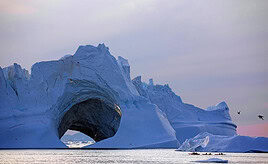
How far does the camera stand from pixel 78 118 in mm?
49000

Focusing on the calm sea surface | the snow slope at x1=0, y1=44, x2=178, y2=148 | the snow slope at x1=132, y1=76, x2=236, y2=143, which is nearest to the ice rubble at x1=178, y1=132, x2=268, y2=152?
the calm sea surface

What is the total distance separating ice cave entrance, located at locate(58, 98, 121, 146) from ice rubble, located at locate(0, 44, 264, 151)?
7.42 feet

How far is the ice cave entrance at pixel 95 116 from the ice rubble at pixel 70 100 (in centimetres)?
226

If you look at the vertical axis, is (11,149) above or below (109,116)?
below

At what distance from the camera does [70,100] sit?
41.2 m

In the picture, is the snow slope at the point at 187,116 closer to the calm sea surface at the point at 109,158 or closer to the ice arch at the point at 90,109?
the ice arch at the point at 90,109

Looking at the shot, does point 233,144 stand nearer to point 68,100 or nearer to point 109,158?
point 109,158

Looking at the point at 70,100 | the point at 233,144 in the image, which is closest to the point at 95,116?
the point at 70,100

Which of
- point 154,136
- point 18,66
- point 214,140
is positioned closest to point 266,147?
point 214,140

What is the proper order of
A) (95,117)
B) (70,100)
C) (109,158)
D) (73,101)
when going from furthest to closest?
(95,117)
(73,101)
(70,100)
(109,158)

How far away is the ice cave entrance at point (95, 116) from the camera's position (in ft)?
148

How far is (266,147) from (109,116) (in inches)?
707

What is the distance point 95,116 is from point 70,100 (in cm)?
752

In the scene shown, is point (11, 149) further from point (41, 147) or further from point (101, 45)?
point (101, 45)
